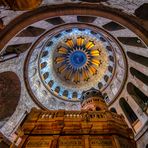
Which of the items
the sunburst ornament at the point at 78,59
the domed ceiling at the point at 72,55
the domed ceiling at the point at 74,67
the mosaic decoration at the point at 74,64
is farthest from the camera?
the sunburst ornament at the point at 78,59

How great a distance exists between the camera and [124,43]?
1352 cm

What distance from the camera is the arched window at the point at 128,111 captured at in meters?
15.1

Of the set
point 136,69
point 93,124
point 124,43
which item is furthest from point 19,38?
point 136,69

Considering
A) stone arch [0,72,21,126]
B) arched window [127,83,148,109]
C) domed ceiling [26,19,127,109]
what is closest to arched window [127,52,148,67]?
domed ceiling [26,19,127,109]

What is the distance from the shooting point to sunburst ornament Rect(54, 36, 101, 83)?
22.0 metres

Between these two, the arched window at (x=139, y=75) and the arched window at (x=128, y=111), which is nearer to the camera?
the arched window at (x=139, y=75)

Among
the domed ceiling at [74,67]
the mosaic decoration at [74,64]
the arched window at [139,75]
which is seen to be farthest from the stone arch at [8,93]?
the arched window at [139,75]

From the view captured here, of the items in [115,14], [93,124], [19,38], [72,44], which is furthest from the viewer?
[72,44]

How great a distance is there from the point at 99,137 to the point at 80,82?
15681 millimetres

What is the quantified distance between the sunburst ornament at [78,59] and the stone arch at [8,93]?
26.4ft

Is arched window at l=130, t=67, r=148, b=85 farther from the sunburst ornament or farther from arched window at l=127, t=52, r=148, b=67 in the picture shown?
the sunburst ornament

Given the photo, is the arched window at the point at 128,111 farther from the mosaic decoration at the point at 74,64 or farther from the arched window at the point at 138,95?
the mosaic decoration at the point at 74,64

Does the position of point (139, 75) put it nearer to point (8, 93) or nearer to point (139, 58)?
point (139, 58)

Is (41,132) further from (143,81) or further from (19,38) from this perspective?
(143,81)
